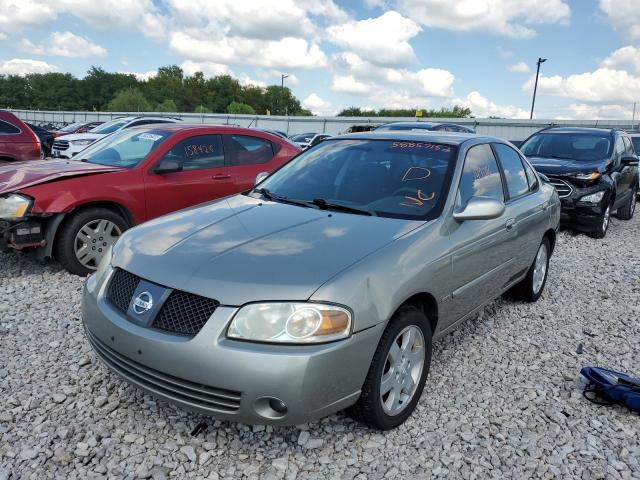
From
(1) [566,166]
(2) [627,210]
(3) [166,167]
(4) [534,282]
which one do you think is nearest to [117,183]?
(3) [166,167]

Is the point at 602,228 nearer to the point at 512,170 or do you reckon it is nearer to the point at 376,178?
the point at 512,170

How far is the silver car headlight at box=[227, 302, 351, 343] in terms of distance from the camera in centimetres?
224

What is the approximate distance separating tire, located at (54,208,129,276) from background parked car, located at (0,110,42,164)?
5.05 m

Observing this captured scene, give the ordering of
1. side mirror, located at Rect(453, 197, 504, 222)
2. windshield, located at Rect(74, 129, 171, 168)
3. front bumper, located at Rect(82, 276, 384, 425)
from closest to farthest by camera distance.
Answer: front bumper, located at Rect(82, 276, 384, 425)
side mirror, located at Rect(453, 197, 504, 222)
windshield, located at Rect(74, 129, 171, 168)

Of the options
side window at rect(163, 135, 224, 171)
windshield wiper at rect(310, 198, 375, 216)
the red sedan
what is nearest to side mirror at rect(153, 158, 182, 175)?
the red sedan

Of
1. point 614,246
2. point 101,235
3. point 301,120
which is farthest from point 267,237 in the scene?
point 301,120

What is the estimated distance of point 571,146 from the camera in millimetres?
8977

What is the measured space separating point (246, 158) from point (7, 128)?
215 inches

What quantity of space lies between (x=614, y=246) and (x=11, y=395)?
315 inches

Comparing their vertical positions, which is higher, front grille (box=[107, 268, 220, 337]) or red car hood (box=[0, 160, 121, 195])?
red car hood (box=[0, 160, 121, 195])

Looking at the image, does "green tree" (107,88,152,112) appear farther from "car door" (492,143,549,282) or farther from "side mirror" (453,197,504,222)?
"side mirror" (453,197,504,222)

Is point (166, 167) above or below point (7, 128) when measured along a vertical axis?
below

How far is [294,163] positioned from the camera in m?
4.13

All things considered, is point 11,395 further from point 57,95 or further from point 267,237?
point 57,95
